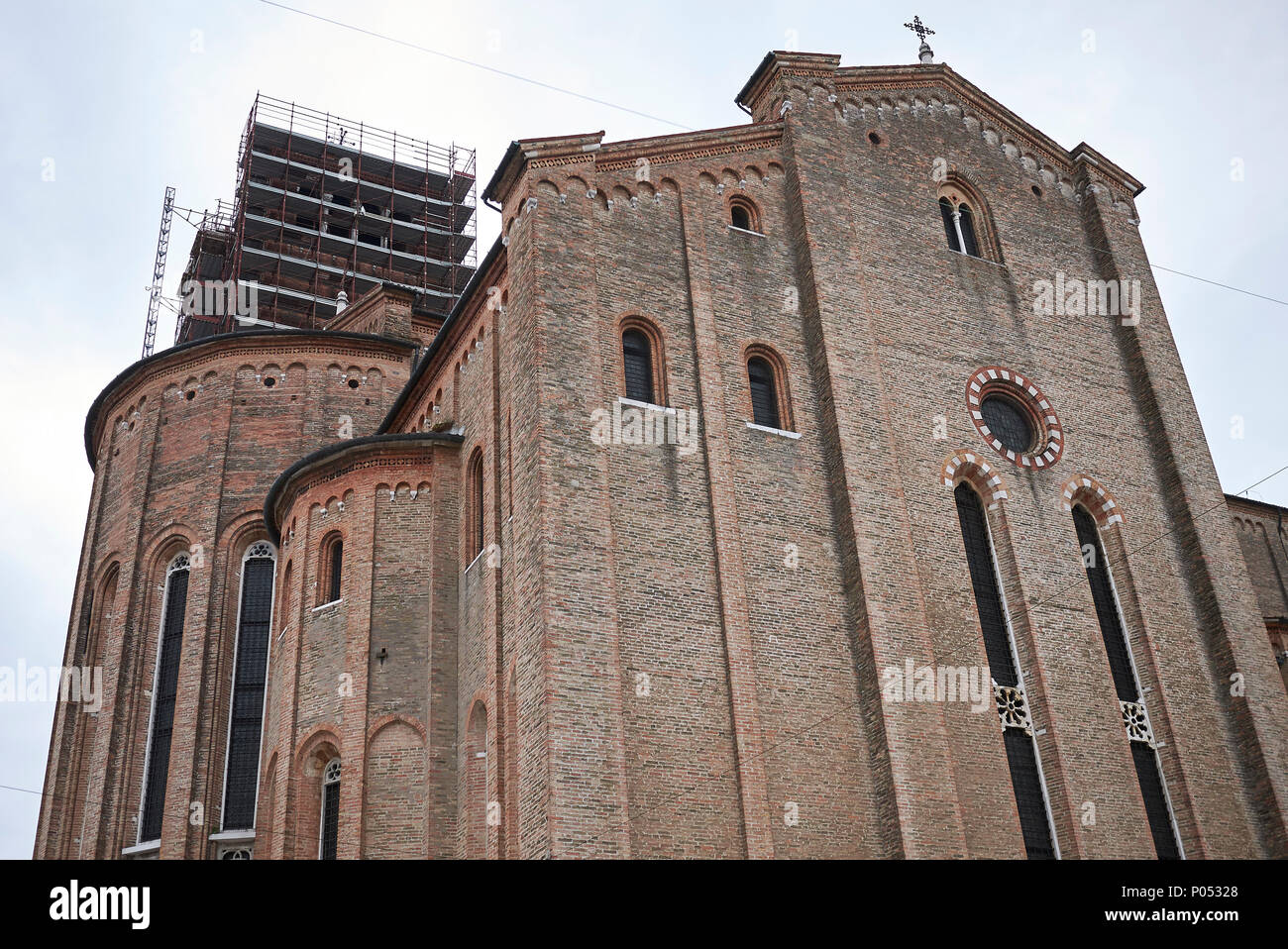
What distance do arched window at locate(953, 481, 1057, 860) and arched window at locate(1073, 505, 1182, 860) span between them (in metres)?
1.57

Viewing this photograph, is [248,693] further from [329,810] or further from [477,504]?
[477,504]

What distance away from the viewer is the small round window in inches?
734

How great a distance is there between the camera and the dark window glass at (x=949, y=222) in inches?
811

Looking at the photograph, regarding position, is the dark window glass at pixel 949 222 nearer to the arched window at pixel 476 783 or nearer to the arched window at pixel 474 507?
the arched window at pixel 474 507

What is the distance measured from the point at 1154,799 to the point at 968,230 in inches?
377

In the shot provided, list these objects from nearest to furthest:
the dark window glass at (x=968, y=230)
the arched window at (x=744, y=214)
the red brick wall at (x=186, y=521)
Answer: the arched window at (x=744, y=214) < the dark window glass at (x=968, y=230) < the red brick wall at (x=186, y=521)

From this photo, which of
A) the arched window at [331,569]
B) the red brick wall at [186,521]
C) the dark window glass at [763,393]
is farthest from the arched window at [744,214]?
the red brick wall at [186,521]

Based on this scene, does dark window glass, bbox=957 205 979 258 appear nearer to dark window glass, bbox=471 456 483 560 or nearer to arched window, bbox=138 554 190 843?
dark window glass, bbox=471 456 483 560

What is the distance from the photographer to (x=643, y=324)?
16984 mm

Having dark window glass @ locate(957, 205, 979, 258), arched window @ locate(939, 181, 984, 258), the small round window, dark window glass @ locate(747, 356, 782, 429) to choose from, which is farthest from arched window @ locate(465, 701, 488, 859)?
dark window glass @ locate(957, 205, 979, 258)

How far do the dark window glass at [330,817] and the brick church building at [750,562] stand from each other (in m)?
0.06
